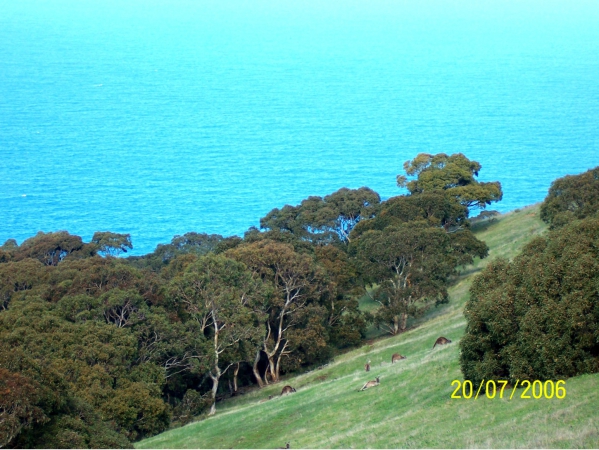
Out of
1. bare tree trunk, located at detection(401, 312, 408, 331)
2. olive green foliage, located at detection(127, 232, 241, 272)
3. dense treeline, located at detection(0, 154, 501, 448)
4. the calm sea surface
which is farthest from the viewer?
the calm sea surface

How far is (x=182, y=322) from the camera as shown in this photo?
1774 inches

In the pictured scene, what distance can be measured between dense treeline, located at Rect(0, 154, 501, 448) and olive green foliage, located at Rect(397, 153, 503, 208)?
7.38 metres

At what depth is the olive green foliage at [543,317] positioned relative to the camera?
22.4m

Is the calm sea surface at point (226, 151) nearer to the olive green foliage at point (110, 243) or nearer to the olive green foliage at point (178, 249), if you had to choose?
the olive green foliage at point (110, 243)

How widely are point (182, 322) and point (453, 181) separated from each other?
38.6m

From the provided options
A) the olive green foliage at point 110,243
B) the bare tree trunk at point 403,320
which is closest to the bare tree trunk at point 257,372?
the bare tree trunk at point 403,320

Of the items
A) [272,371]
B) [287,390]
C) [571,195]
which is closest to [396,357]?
[287,390]

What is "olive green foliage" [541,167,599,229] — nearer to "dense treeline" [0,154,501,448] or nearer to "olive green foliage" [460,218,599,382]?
"dense treeline" [0,154,501,448]

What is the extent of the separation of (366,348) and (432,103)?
157882mm

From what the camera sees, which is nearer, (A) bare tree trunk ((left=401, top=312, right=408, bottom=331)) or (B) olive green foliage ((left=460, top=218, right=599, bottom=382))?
(B) olive green foliage ((left=460, top=218, right=599, bottom=382))

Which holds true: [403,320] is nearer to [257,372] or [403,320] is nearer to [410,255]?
[410,255]
